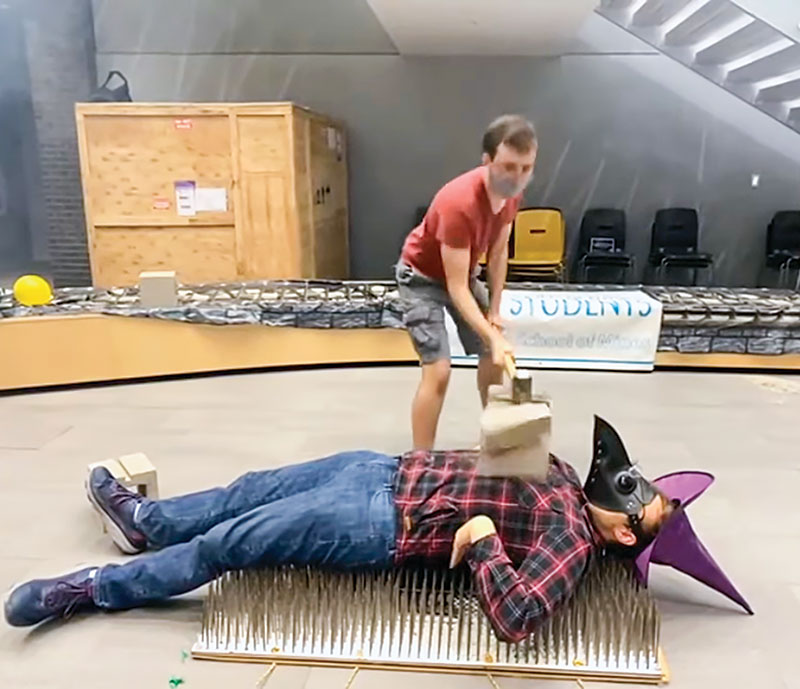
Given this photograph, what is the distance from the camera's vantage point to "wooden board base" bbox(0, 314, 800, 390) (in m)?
3.70

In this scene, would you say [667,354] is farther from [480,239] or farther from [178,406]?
[178,406]

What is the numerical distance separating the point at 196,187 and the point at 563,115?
10.1ft

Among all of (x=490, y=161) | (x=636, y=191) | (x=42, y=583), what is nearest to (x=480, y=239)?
(x=490, y=161)

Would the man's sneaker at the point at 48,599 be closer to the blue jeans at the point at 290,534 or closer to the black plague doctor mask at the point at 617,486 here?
the blue jeans at the point at 290,534

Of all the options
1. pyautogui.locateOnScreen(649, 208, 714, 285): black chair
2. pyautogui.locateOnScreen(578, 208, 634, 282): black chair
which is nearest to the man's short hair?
pyautogui.locateOnScreen(578, 208, 634, 282): black chair

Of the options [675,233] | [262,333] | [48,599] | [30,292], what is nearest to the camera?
[48,599]

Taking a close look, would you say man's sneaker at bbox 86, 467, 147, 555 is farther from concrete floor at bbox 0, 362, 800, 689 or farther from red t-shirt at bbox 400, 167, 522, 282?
red t-shirt at bbox 400, 167, 522, 282

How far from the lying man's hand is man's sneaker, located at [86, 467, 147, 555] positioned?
922 mm

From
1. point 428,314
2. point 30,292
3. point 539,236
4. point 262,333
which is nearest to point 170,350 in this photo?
point 262,333

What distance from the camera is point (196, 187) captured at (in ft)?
16.1

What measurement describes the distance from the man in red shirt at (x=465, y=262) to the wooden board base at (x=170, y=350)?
142 cm

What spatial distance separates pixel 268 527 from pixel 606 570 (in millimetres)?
755

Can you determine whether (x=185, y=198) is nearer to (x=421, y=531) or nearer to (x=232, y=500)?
(x=232, y=500)

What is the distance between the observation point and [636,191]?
6457 millimetres
